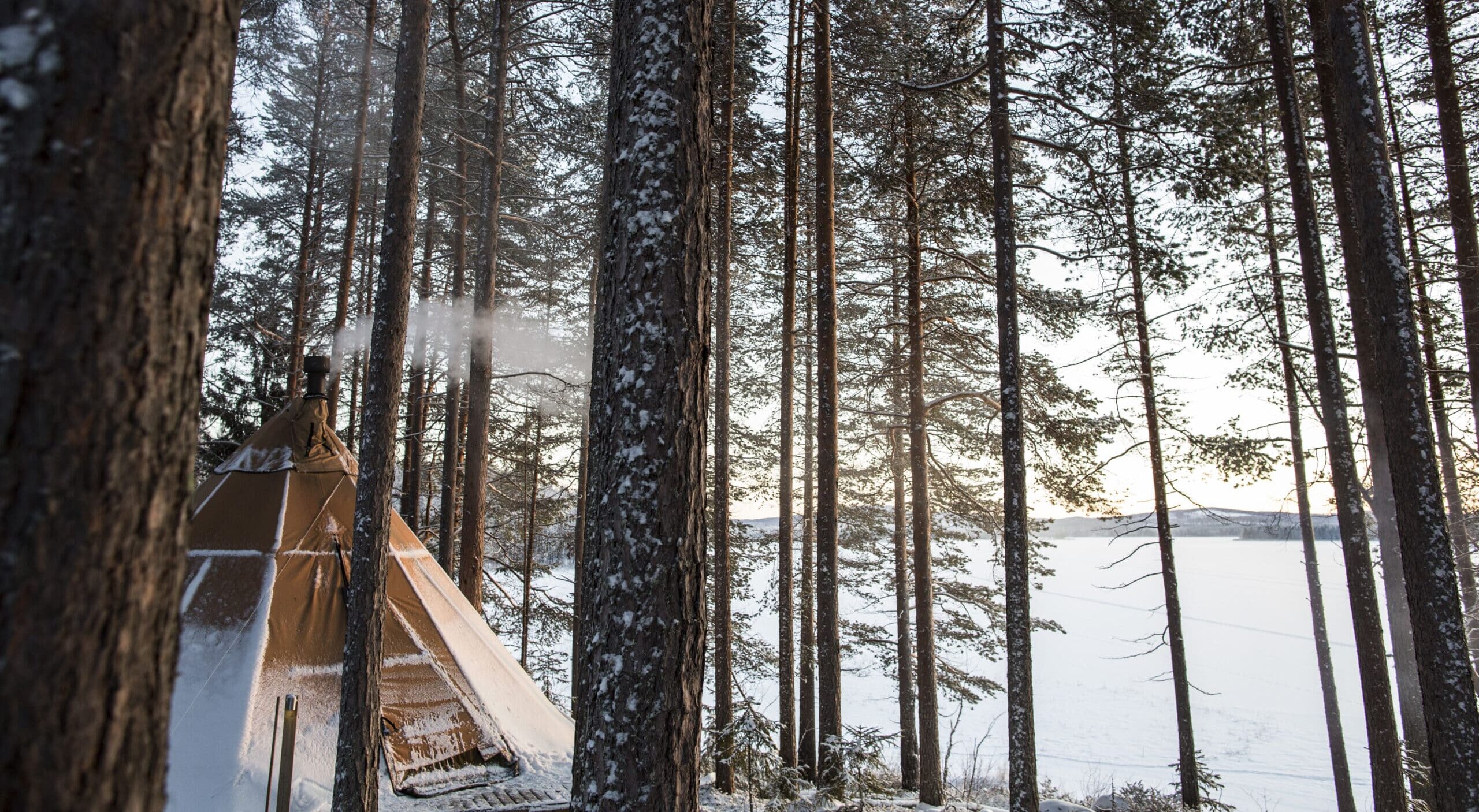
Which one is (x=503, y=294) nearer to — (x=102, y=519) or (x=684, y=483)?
(x=684, y=483)

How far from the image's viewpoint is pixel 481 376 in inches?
394

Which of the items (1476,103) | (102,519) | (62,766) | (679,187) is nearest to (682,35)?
(679,187)

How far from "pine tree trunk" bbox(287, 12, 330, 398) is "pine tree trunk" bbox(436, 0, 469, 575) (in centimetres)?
241

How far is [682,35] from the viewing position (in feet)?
11.7

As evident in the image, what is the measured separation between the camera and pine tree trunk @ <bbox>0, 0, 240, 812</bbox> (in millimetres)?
1136

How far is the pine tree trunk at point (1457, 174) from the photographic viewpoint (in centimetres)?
927

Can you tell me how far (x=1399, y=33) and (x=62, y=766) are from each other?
50.0ft

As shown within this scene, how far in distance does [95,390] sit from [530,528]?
16275 mm

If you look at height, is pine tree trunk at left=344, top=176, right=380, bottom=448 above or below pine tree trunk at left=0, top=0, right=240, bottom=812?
above

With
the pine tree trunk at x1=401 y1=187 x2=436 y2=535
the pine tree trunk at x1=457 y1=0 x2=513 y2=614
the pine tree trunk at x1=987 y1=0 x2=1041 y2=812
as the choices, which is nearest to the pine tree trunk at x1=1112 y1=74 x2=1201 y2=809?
the pine tree trunk at x1=987 y1=0 x2=1041 y2=812

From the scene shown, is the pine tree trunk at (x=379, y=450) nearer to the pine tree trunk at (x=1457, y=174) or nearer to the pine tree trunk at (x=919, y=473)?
the pine tree trunk at (x=919, y=473)

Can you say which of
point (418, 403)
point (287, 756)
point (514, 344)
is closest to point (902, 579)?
point (514, 344)

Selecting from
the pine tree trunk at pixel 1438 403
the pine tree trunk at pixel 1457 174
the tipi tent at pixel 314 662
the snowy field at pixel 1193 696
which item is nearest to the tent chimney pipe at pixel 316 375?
the tipi tent at pixel 314 662

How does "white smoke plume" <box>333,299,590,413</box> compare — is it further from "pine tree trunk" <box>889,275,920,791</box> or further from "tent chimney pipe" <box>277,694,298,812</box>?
"tent chimney pipe" <box>277,694,298,812</box>
